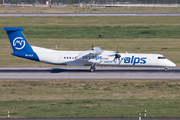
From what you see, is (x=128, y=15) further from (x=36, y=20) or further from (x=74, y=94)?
(x=74, y=94)

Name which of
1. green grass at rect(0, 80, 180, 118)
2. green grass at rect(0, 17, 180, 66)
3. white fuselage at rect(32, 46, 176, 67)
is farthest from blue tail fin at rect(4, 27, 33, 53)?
green grass at rect(0, 17, 180, 66)

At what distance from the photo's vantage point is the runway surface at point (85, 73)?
37531 millimetres

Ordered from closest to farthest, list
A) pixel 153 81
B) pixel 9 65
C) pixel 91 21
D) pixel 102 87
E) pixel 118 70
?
1. pixel 102 87
2. pixel 153 81
3. pixel 118 70
4. pixel 9 65
5. pixel 91 21

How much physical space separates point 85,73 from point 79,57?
237 cm

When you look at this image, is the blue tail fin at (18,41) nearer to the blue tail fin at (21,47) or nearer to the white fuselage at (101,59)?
the blue tail fin at (21,47)

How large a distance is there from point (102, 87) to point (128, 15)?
192ft

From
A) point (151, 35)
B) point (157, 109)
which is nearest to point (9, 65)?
point (157, 109)

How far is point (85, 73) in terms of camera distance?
3988 centimetres

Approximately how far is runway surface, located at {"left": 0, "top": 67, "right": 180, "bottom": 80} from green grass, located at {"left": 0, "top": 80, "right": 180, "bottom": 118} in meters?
2.10

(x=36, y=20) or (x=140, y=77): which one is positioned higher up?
(x=36, y=20)

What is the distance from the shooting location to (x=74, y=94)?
29.9 metres

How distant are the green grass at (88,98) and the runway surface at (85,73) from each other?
210 cm

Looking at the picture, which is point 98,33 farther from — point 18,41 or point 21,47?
point 18,41

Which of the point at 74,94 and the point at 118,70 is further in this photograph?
the point at 118,70
